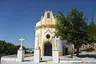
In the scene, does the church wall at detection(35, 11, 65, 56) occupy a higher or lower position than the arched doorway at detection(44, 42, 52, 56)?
higher

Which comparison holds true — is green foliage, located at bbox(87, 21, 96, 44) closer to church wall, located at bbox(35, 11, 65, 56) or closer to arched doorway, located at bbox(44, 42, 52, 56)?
church wall, located at bbox(35, 11, 65, 56)

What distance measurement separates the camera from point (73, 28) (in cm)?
2459

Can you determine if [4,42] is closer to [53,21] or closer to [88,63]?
[53,21]

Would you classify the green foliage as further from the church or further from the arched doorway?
the arched doorway

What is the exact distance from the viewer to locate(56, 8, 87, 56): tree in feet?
80.4

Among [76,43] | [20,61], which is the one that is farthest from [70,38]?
[20,61]

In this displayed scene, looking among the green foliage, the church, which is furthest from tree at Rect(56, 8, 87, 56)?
the church

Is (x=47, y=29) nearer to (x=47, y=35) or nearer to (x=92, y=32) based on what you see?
(x=47, y=35)

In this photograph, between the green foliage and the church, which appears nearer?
the green foliage

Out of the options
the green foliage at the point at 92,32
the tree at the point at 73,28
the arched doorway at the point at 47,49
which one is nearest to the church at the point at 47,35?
the arched doorway at the point at 47,49

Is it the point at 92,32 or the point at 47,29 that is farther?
the point at 47,29

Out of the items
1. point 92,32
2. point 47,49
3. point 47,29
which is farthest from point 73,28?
point 47,49

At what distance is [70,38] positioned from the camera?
81.1 feet

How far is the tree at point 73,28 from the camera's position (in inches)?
965
